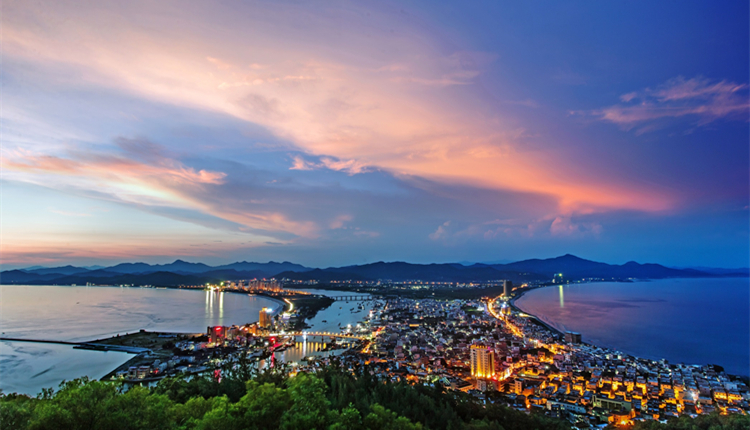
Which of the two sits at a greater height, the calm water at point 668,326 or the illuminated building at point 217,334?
the illuminated building at point 217,334

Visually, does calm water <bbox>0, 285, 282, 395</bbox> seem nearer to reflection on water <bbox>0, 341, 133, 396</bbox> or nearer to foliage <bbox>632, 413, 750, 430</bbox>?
reflection on water <bbox>0, 341, 133, 396</bbox>

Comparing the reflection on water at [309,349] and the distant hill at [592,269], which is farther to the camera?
the distant hill at [592,269]

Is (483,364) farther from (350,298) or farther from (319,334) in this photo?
(350,298)

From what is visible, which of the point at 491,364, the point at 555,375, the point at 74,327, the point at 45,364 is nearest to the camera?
the point at 555,375

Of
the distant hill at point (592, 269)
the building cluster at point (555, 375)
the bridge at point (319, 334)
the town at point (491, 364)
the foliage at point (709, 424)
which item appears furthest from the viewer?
the distant hill at point (592, 269)

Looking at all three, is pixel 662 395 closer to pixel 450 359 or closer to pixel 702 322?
pixel 450 359

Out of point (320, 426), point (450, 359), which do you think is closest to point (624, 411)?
point (450, 359)

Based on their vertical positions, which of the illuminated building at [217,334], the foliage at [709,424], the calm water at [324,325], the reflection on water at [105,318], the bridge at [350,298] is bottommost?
the bridge at [350,298]

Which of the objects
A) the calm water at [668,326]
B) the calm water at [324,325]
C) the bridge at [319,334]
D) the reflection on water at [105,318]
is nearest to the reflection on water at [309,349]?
the calm water at [324,325]

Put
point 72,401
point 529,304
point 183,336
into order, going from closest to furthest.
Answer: point 72,401 < point 183,336 < point 529,304

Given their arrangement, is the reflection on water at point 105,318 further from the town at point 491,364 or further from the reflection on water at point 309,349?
the reflection on water at point 309,349

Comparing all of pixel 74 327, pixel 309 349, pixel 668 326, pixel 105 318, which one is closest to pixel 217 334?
pixel 309 349
